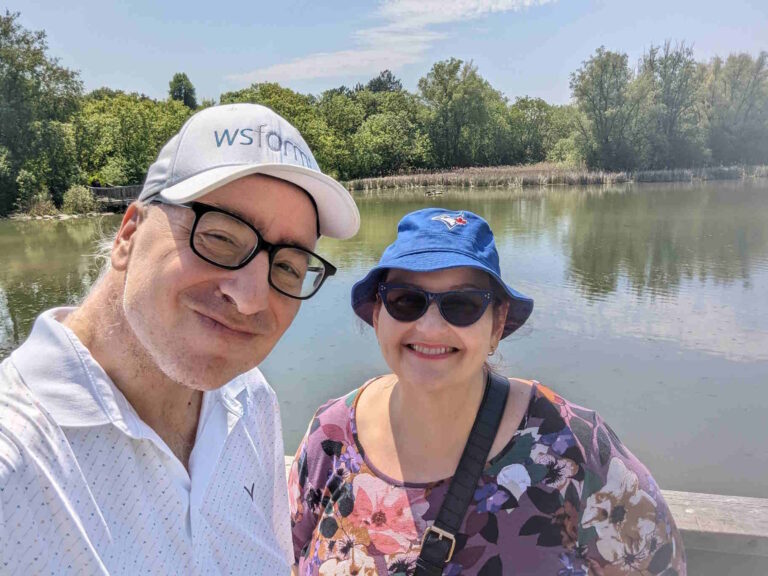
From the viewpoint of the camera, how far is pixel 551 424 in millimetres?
1723

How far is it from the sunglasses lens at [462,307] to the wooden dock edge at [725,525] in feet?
4.24

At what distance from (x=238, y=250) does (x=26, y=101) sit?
37670mm

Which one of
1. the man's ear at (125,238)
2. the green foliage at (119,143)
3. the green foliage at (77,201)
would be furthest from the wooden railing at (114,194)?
the man's ear at (125,238)

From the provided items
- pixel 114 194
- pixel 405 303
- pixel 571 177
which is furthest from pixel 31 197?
pixel 571 177

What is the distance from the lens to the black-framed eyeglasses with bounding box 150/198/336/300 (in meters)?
1.31

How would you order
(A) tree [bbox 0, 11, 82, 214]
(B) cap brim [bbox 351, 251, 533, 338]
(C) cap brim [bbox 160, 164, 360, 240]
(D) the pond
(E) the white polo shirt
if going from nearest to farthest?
1. (E) the white polo shirt
2. (C) cap brim [bbox 160, 164, 360, 240]
3. (B) cap brim [bbox 351, 251, 533, 338]
4. (D) the pond
5. (A) tree [bbox 0, 11, 82, 214]

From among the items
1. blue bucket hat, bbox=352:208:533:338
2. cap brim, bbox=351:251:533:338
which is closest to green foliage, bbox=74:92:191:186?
cap brim, bbox=351:251:533:338

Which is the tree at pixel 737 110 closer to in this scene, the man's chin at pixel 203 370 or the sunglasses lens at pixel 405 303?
the sunglasses lens at pixel 405 303

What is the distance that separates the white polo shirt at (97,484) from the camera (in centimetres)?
104

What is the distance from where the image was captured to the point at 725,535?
91.8 inches

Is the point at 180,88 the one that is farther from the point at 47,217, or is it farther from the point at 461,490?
the point at 461,490

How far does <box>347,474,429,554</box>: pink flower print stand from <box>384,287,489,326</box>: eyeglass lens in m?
0.53

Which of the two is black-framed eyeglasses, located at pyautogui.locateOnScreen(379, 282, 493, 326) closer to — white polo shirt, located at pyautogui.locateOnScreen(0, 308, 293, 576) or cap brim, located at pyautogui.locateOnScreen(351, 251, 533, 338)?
cap brim, located at pyautogui.locateOnScreen(351, 251, 533, 338)

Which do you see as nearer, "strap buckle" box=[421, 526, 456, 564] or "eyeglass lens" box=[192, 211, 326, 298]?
"eyeglass lens" box=[192, 211, 326, 298]
